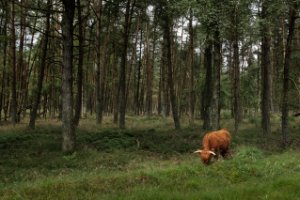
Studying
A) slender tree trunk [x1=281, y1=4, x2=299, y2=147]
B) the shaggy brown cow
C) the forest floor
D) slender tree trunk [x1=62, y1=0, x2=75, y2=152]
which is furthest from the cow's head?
slender tree trunk [x1=281, y1=4, x2=299, y2=147]

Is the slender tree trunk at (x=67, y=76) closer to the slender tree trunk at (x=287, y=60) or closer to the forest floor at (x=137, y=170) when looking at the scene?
the forest floor at (x=137, y=170)

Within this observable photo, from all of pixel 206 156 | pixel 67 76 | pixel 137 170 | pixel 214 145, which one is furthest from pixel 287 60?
pixel 137 170

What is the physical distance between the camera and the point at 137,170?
45.3ft

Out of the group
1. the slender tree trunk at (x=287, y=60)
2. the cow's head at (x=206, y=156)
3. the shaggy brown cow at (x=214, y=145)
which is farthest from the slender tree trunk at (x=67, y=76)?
the slender tree trunk at (x=287, y=60)

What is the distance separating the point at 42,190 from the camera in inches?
412

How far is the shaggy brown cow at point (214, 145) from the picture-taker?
570 inches

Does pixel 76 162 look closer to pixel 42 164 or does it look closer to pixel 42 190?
pixel 42 164

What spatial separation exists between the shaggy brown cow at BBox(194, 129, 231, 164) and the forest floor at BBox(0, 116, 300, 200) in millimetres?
530

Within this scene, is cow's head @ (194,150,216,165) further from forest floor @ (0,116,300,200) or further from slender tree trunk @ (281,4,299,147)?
slender tree trunk @ (281,4,299,147)

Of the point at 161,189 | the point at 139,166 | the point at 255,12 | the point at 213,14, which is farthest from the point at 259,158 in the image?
the point at 255,12

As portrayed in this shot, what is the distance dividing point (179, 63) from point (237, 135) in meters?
36.0

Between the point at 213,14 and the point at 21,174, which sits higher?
→ the point at 213,14

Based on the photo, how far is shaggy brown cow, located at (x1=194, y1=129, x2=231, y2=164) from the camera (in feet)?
47.5

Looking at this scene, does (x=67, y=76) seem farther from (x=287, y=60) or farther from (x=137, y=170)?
(x=287, y=60)
